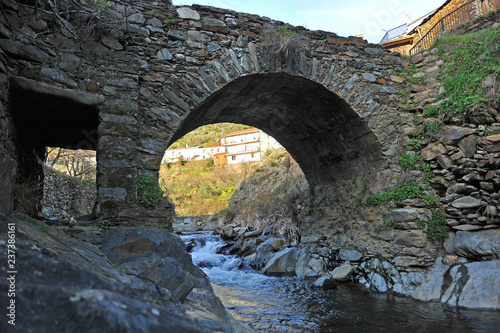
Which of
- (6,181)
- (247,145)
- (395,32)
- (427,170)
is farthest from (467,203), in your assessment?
(247,145)

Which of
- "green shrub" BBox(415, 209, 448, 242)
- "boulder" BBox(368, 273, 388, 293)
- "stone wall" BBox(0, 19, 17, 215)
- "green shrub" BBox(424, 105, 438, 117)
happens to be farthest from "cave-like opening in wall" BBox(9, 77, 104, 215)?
"green shrub" BBox(424, 105, 438, 117)

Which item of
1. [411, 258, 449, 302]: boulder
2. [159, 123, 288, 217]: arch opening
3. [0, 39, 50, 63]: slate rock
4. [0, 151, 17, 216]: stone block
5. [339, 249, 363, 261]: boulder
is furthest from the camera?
[159, 123, 288, 217]: arch opening

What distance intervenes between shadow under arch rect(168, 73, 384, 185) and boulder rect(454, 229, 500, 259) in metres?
1.84

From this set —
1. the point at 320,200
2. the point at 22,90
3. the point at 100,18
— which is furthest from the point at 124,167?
the point at 320,200

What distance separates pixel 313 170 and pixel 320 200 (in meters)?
0.77

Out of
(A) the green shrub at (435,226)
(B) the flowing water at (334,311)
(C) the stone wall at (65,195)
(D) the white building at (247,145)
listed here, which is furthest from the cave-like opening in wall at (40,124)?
(D) the white building at (247,145)

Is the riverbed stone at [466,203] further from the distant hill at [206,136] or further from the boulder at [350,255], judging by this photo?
the distant hill at [206,136]

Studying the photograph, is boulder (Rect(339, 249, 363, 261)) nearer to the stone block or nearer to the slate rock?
the stone block

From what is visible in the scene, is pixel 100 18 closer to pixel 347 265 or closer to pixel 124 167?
pixel 124 167

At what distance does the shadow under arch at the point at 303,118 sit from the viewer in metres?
5.58

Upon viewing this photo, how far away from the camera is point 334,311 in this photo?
4.59 meters

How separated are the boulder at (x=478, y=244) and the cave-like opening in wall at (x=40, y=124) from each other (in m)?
5.93

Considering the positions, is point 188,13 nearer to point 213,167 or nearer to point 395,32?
point 395,32

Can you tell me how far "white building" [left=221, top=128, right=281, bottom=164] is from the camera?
36562mm
